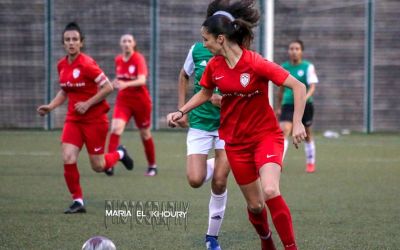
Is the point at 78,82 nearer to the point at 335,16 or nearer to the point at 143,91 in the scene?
the point at 143,91

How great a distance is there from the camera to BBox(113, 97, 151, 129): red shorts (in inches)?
539

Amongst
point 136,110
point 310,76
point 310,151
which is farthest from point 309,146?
point 136,110

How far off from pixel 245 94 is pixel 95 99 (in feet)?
10.3

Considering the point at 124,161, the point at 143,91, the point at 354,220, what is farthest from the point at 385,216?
the point at 143,91

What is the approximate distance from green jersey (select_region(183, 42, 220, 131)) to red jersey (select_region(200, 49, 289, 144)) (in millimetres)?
1032

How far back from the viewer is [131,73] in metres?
13.9

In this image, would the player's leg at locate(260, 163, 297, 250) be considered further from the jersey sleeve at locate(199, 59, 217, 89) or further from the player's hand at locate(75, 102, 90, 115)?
the player's hand at locate(75, 102, 90, 115)

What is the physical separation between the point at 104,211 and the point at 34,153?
6876 mm

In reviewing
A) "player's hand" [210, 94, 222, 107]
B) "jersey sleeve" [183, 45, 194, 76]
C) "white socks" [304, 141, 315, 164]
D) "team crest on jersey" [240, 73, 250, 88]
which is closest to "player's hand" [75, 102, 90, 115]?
"jersey sleeve" [183, 45, 194, 76]

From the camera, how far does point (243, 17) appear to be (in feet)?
22.5

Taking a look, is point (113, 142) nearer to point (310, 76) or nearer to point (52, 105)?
point (310, 76)

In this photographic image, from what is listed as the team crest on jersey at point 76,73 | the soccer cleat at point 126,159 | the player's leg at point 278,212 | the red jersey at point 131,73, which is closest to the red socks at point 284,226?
the player's leg at point 278,212

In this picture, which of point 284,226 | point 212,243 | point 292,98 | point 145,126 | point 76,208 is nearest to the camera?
point 284,226

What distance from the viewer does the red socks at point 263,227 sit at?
7.02 m
